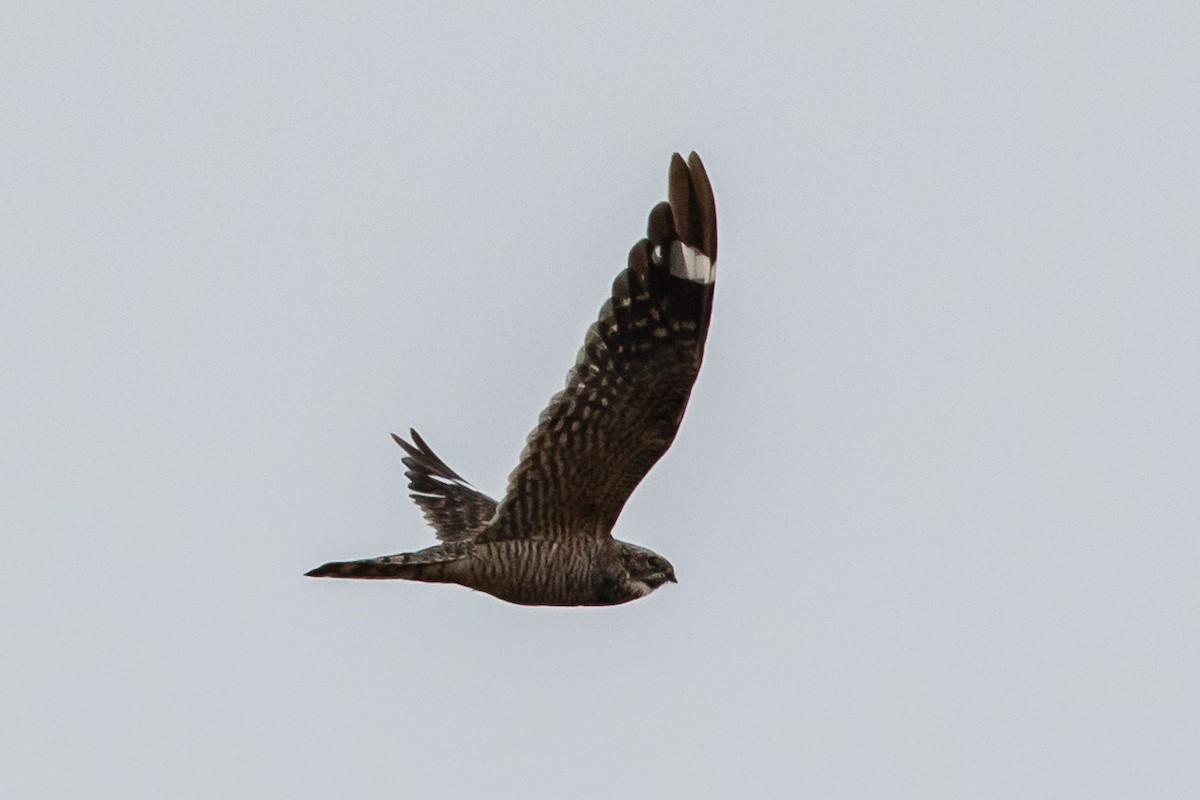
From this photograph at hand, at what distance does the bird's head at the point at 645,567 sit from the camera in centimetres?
1165

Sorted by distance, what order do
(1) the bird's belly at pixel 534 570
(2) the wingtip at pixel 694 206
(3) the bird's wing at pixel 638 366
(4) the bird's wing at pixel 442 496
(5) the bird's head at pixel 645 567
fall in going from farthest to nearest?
(4) the bird's wing at pixel 442 496, (5) the bird's head at pixel 645 567, (1) the bird's belly at pixel 534 570, (3) the bird's wing at pixel 638 366, (2) the wingtip at pixel 694 206

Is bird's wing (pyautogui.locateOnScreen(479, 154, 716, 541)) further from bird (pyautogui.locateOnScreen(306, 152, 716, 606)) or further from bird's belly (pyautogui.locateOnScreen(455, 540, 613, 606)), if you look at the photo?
bird's belly (pyautogui.locateOnScreen(455, 540, 613, 606))

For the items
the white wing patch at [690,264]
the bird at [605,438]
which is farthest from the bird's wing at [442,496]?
the white wing patch at [690,264]

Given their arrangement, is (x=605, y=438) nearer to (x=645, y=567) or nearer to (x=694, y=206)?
(x=645, y=567)

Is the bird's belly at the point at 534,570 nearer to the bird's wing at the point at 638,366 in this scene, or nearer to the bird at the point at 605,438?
the bird at the point at 605,438

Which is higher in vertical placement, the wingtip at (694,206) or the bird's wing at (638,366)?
the wingtip at (694,206)

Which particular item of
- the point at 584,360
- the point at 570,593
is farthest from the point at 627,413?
the point at 570,593

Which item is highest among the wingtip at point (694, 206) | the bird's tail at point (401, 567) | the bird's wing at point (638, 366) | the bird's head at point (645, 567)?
the wingtip at point (694, 206)

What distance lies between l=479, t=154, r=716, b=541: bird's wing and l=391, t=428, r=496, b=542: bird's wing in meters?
1.71

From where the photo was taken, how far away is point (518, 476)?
11078mm

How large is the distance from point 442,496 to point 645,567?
1919 millimetres

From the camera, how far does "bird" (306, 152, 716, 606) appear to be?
35.2 feet

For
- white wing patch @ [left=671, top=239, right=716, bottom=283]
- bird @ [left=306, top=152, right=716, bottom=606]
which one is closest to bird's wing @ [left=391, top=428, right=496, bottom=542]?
bird @ [left=306, top=152, right=716, bottom=606]

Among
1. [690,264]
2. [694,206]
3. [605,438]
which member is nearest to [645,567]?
[605,438]
